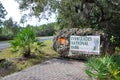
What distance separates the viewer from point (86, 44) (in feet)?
40.7

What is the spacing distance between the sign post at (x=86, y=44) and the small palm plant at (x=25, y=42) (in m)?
2.12

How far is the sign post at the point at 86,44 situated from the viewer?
1205 centimetres

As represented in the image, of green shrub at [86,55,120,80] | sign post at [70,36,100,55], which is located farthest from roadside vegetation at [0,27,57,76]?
green shrub at [86,55,120,80]

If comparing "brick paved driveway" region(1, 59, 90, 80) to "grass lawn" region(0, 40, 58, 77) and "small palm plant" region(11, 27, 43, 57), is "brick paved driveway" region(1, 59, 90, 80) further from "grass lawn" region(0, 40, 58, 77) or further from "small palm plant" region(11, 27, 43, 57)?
"small palm plant" region(11, 27, 43, 57)

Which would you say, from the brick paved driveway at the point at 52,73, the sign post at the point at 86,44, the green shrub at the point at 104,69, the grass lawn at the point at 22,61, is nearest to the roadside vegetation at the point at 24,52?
the grass lawn at the point at 22,61

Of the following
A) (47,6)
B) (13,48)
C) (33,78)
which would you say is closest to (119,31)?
(47,6)

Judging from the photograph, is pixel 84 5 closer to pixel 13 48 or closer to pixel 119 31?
pixel 119 31

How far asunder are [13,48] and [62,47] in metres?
2.81

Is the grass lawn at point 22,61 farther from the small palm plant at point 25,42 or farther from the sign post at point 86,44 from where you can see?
the sign post at point 86,44

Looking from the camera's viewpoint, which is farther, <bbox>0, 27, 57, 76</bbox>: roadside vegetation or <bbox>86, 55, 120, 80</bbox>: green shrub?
<bbox>0, 27, 57, 76</bbox>: roadside vegetation

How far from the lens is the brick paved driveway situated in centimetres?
853

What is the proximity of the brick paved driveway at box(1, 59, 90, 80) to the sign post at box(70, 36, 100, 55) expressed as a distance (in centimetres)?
172

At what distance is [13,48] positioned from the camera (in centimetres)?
1196

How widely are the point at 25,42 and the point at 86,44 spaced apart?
325cm
